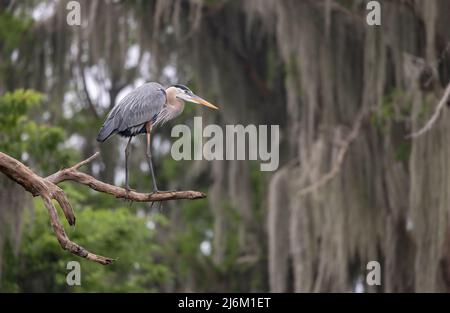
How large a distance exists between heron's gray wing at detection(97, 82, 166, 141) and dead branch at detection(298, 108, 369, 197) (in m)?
3.76

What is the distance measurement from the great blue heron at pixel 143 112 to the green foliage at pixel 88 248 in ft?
9.51

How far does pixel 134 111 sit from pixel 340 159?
430 centimetres

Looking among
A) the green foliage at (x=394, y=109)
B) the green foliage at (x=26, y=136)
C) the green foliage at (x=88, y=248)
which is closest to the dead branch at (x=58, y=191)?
the green foliage at (x=26, y=136)

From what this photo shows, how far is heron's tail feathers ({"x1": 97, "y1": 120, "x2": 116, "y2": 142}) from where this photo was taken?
22.9ft

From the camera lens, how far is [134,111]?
721cm

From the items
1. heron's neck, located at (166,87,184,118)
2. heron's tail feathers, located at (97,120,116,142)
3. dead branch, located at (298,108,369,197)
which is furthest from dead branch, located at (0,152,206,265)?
dead branch, located at (298,108,369,197)

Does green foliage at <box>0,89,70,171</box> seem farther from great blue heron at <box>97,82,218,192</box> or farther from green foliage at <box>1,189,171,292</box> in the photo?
great blue heron at <box>97,82,218,192</box>

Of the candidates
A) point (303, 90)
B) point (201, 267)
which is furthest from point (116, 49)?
point (201, 267)

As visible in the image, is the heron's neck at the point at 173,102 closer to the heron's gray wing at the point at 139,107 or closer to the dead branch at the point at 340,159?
the heron's gray wing at the point at 139,107

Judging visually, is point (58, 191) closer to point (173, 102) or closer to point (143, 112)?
point (143, 112)

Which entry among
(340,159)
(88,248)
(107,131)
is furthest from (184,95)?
(88,248)

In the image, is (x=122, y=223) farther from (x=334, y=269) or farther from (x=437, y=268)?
(x=437, y=268)

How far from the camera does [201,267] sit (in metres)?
15.8

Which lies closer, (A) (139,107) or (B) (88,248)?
(A) (139,107)
